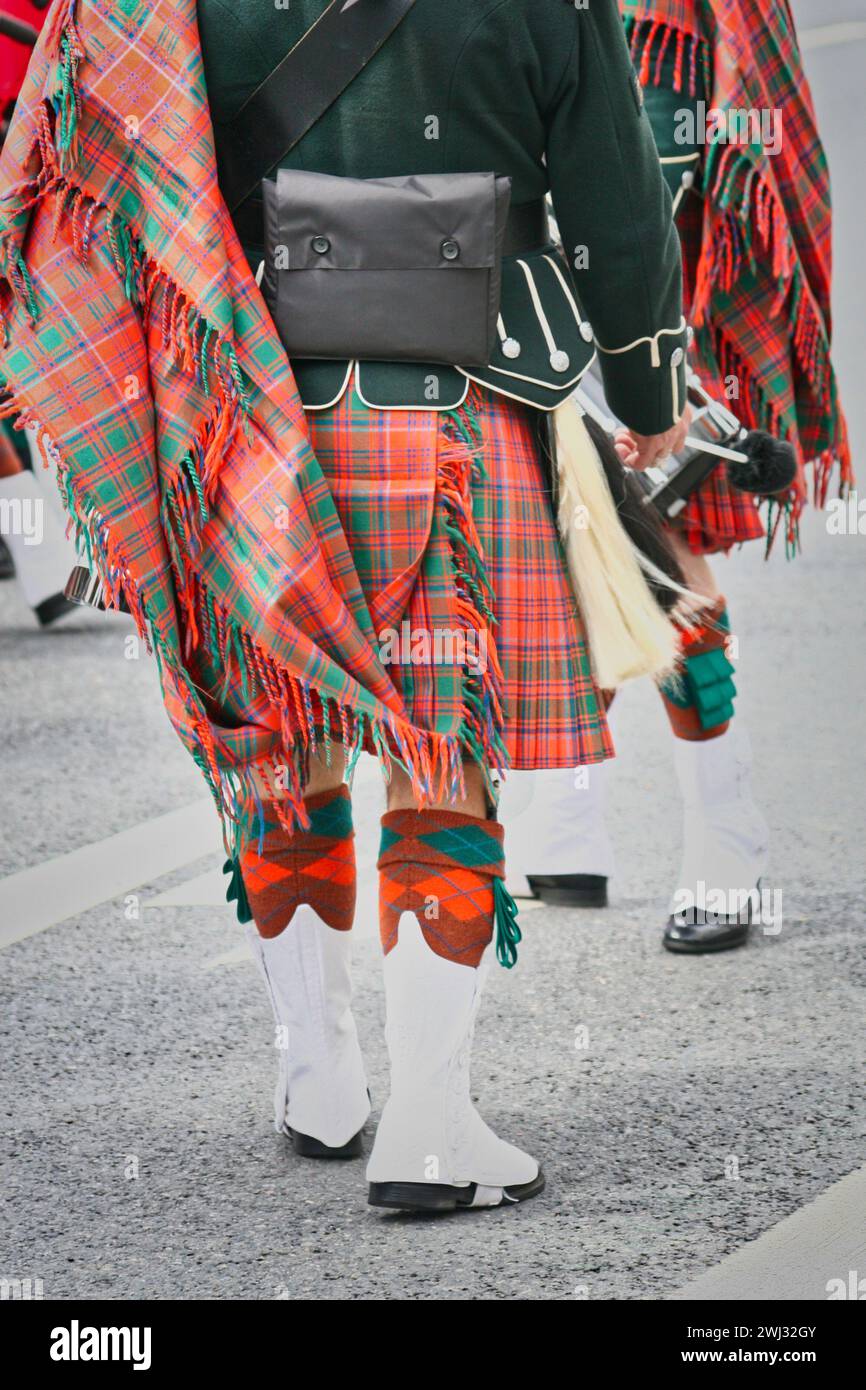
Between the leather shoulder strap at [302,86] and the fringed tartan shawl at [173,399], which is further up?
the leather shoulder strap at [302,86]

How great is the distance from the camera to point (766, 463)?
341 cm

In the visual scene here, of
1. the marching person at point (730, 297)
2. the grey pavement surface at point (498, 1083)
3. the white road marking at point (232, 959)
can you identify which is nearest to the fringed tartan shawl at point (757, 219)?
the marching person at point (730, 297)

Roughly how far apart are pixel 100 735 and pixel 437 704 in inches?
116

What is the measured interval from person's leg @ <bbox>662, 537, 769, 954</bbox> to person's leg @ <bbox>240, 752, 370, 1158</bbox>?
99 centimetres

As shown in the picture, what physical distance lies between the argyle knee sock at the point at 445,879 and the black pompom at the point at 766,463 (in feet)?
3.54

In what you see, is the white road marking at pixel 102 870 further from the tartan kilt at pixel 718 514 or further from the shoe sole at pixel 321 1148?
the tartan kilt at pixel 718 514

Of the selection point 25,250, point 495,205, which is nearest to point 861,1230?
point 495,205

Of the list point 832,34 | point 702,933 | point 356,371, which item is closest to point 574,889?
point 702,933

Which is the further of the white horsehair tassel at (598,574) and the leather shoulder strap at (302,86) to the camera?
the white horsehair tassel at (598,574)

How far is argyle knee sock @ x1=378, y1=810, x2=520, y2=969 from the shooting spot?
257 centimetres

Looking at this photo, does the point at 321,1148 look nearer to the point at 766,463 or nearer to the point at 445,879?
the point at 445,879

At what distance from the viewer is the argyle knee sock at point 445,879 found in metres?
2.57

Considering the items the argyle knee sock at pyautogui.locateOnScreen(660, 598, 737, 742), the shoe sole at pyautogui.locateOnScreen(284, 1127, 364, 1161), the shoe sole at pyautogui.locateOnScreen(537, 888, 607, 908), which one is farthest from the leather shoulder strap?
the shoe sole at pyautogui.locateOnScreen(537, 888, 607, 908)

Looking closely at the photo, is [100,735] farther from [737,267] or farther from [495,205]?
[495,205]
